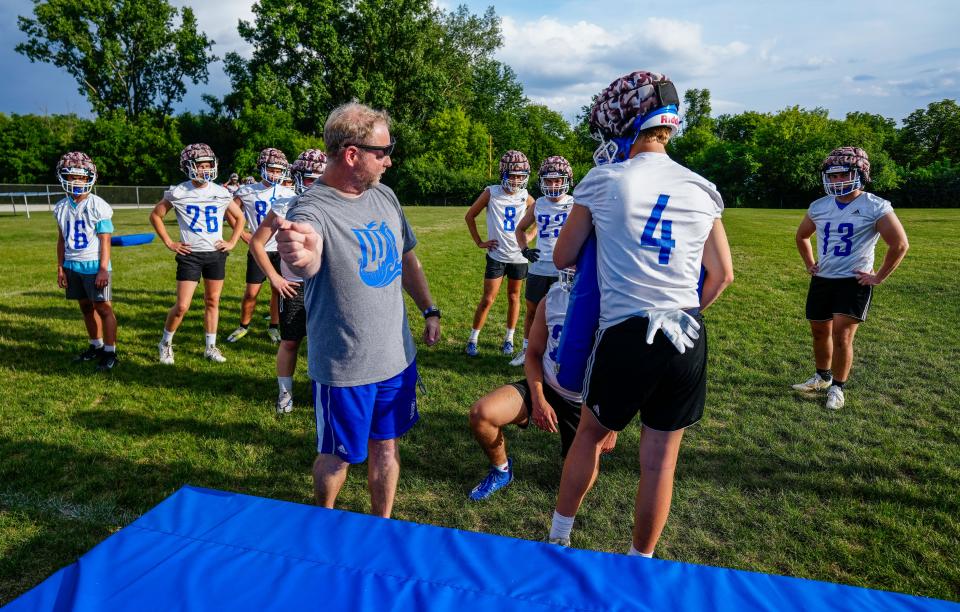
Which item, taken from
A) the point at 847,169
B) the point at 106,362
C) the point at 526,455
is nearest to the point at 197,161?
the point at 106,362

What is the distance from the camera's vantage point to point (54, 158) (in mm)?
47688

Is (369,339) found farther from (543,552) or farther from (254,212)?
(254,212)

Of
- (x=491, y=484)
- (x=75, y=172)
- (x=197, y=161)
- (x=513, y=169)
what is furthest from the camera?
(x=513, y=169)

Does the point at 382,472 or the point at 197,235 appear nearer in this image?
the point at 382,472

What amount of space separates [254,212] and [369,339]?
18.5 ft

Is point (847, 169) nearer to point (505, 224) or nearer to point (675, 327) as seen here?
point (505, 224)

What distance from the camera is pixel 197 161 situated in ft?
21.2

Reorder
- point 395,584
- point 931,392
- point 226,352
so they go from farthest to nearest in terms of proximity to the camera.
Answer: point 226,352
point 931,392
point 395,584

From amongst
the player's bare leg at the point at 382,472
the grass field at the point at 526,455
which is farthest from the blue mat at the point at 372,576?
the grass field at the point at 526,455

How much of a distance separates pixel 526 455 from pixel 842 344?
350 centimetres

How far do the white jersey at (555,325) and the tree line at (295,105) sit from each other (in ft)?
137

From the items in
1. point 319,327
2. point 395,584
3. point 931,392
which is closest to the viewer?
point 395,584

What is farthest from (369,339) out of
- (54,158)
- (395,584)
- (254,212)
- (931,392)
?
(54,158)

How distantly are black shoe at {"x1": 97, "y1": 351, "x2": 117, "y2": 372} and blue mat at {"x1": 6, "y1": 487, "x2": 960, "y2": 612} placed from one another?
187 inches
